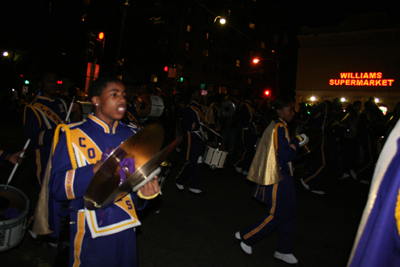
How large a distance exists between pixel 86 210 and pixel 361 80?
1007 inches

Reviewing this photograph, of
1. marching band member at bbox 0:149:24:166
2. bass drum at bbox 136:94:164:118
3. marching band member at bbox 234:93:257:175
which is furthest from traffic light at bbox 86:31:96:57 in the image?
marching band member at bbox 0:149:24:166

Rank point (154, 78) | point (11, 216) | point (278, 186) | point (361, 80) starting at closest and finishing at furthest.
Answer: point (11, 216), point (278, 186), point (361, 80), point (154, 78)

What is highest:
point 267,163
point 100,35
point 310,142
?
point 100,35

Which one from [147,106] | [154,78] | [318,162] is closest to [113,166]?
[147,106]

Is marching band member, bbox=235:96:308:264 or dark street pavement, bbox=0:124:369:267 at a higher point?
marching band member, bbox=235:96:308:264

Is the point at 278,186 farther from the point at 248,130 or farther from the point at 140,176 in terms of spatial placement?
the point at 248,130

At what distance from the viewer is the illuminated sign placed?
72.5ft

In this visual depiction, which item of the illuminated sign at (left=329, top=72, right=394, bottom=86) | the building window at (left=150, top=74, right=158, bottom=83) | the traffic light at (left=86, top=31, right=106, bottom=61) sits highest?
the building window at (left=150, top=74, right=158, bottom=83)

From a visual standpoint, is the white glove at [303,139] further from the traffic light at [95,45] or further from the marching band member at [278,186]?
the traffic light at [95,45]

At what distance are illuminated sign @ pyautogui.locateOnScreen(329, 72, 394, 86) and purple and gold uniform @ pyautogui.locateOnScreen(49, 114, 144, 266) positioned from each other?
25246 millimetres

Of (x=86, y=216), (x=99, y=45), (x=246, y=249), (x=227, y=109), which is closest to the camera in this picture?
(x=86, y=216)

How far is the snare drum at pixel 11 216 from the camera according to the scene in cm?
265

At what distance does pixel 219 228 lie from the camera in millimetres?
4516

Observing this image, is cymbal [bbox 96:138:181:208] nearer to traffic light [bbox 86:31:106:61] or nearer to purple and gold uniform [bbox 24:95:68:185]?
purple and gold uniform [bbox 24:95:68:185]
